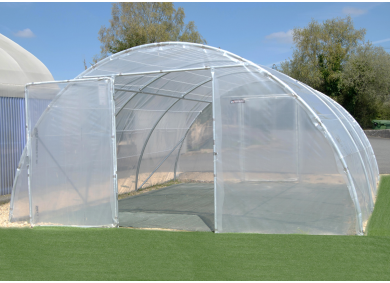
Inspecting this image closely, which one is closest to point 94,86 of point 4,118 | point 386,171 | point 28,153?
point 28,153

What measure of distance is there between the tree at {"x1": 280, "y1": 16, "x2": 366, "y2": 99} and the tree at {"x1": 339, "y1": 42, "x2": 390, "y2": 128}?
35.8 inches

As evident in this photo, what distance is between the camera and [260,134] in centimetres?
628

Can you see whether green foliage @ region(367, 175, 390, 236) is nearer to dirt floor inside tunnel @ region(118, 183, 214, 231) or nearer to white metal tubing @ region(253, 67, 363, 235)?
white metal tubing @ region(253, 67, 363, 235)

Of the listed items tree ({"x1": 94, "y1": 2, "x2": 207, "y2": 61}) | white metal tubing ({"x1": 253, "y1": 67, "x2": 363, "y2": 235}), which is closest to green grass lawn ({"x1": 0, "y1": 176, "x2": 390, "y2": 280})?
white metal tubing ({"x1": 253, "y1": 67, "x2": 363, "y2": 235})

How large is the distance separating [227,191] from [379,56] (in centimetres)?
2808

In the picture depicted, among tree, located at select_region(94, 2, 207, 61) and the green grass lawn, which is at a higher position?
tree, located at select_region(94, 2, 207, 61)

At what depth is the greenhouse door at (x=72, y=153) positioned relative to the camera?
265 inches

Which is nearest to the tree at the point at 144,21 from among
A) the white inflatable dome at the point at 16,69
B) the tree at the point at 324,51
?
the tree at the point at 324,51

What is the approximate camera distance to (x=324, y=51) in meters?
31.2

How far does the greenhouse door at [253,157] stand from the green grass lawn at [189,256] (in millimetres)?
422

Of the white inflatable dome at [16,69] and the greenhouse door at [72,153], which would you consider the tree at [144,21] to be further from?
the greenhouse door at [72,153]

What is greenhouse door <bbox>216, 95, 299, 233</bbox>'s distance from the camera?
20.1ft

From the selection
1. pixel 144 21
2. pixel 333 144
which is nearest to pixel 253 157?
pixel 333 144

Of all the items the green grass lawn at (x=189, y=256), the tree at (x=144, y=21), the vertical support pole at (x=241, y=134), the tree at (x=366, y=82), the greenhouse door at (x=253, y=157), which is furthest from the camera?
the tree at (x=144, y=21)
